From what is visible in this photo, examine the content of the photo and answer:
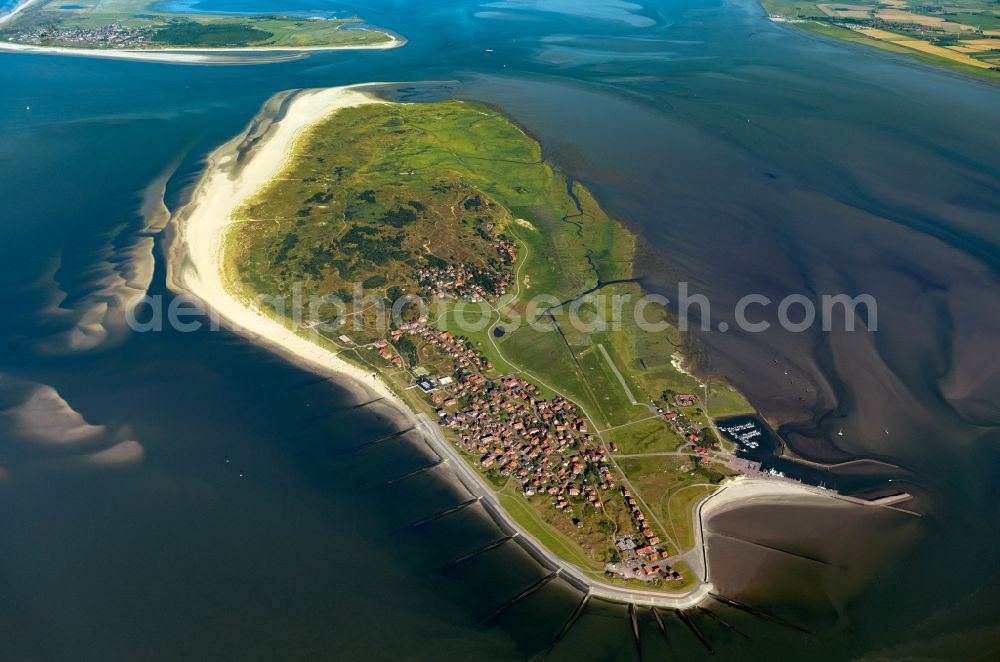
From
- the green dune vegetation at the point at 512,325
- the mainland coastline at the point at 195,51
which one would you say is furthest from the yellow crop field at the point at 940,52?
the mainland coastline at the point at 195,51

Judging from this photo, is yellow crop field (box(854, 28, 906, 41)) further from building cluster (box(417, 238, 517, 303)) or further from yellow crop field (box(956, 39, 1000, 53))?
building cluster (box(417, 238, 517, 303))

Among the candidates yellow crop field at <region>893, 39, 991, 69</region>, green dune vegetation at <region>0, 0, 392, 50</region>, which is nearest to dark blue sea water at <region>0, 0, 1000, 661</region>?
yellow crop field at <region>893, 39, 991, 69</region>

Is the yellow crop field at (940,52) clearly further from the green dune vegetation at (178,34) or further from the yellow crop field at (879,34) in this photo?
the green dune vegetation at (178,34)

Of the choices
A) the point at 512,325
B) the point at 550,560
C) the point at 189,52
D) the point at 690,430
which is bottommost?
the point at 550,560

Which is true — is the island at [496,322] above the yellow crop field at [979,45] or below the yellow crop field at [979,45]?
below

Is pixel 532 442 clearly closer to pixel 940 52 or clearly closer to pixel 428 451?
pixel 428 451

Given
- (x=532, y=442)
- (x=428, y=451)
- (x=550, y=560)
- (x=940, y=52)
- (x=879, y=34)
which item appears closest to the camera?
(x=550, y=560)

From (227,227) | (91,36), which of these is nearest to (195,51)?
(91,36)
